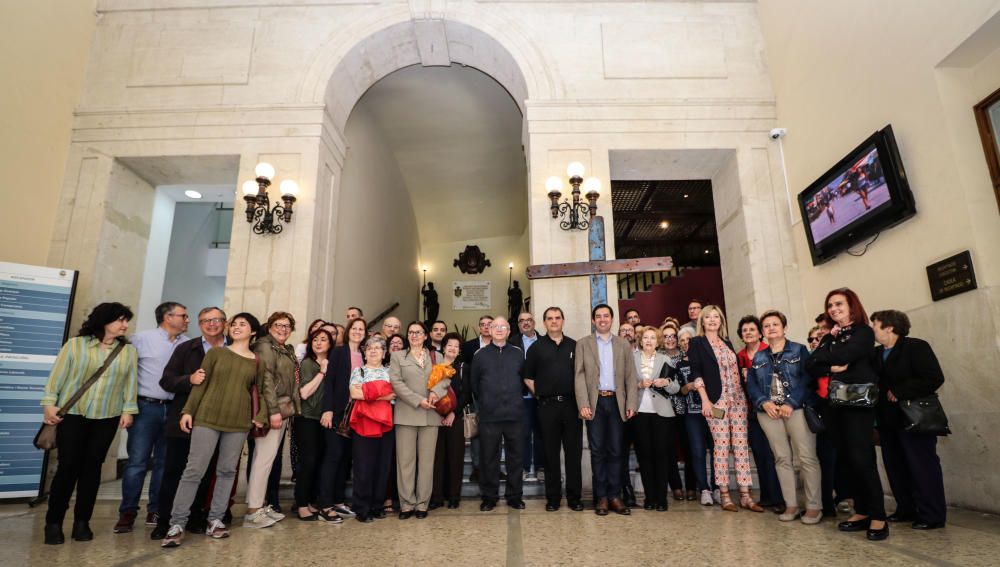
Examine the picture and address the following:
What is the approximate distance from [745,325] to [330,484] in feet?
9.13

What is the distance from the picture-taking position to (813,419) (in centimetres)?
277

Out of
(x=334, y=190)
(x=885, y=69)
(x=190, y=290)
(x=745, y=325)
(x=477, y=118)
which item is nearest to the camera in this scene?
(x=745, y=325)

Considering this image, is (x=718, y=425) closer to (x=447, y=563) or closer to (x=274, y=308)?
(x=447, y=563)

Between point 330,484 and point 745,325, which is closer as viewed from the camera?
point 330,484

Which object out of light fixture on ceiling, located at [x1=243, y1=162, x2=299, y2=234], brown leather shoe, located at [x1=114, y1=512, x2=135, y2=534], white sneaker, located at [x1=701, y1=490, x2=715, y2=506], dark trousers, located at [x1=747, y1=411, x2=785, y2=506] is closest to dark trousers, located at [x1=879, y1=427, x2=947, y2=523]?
dark trousers, located at [x1=747, y1=411, x2=785, y2=506]

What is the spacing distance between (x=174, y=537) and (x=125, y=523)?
61cm

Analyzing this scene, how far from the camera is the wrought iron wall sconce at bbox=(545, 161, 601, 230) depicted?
4.54m

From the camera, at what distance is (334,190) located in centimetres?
538

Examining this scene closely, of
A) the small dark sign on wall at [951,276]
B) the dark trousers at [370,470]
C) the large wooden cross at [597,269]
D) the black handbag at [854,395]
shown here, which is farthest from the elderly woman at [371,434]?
the small dark sign on wall at [951,276]

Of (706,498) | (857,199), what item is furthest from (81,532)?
(857,199)

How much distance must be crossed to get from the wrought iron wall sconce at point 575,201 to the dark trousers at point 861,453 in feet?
8.35

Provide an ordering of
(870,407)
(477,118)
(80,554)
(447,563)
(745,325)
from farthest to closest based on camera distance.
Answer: (477,118) < (745,325) < (870,407) < (80,554) < (447,563)

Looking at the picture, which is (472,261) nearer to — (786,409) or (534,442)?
(534,442)

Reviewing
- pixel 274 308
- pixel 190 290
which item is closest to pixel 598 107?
pixel 274 308
